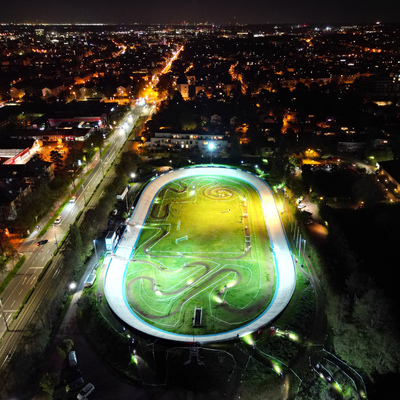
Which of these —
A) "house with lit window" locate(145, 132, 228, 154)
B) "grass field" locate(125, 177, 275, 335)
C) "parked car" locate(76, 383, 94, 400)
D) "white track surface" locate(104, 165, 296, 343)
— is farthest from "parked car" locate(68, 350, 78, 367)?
"house with lit window" locate(145, 132, 228, 154)

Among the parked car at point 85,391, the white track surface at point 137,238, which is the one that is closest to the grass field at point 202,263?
the white track surface at point 137,238

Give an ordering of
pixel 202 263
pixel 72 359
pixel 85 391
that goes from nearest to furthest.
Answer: pixel 85 391 < pixel 72 359 < pixel 202 263

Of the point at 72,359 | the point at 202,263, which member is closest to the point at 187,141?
the point at 202,263

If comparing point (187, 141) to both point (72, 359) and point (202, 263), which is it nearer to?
point (202, 263)

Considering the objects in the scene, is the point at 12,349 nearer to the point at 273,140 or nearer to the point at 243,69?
the point at 273,140

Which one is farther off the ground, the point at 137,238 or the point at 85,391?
the point at 85,391
